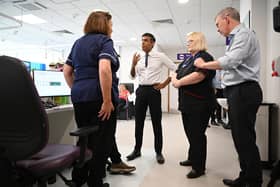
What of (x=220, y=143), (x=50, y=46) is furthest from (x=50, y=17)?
(x=220, y=143)

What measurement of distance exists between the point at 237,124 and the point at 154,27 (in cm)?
517

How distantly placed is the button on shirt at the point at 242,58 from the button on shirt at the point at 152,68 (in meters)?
1.07

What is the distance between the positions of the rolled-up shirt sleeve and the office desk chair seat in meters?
1.21

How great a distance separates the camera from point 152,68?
8.88ft

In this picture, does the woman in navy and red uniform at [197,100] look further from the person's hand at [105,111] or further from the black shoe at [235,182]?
the person's hand at [105,111]

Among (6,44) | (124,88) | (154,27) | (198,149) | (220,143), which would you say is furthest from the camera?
(6,44)

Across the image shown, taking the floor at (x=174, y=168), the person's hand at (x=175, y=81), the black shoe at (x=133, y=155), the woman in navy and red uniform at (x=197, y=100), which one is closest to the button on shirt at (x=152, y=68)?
the person's hand at (x=175, y=81)

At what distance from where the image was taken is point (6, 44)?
29.1 feet

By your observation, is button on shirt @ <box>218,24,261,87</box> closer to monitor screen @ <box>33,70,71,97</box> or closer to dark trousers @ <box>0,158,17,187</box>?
dark trousers @ <box>0,158,17,187</box>

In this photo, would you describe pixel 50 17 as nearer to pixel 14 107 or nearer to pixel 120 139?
pixel 120 139

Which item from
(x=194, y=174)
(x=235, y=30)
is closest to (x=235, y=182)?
(x=194, y=174)

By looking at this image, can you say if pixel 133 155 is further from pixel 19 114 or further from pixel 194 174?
pixel 19 114

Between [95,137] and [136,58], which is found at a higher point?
[136,58]

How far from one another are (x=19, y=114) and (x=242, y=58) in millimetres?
1490
